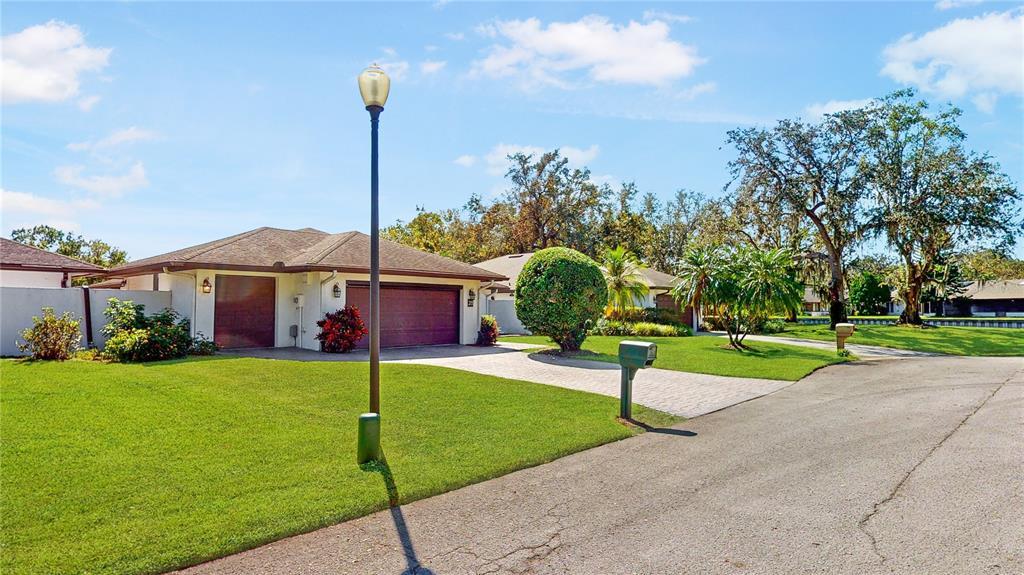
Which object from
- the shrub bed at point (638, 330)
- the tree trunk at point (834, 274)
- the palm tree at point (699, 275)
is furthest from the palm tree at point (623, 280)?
the tree trunk at point (834, 274)

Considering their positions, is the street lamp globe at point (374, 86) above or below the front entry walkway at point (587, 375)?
above

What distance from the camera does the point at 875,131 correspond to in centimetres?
2608

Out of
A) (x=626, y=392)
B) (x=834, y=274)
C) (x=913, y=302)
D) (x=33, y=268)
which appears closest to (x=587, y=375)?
(x=626, y=392)

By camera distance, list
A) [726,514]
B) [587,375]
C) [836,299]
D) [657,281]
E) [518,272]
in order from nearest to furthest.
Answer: [726,514] → [587,375] → [518,272] → [657,281] → [836,299]

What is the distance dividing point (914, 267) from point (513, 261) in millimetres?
23048

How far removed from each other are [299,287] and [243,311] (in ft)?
5.37

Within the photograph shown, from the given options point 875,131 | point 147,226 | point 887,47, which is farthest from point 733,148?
point 147,226

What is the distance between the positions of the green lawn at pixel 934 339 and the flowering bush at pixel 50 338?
85.1 feet

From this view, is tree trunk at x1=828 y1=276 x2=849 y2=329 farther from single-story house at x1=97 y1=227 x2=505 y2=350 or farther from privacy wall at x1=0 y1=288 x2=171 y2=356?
privacy wall at x1=0 y1=288 x2=171 y2=356

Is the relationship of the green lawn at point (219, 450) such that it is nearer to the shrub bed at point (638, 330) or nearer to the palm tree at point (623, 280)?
the shrub bed at point (638, 330)

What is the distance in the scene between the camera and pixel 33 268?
14.9m

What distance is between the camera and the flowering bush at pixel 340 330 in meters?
14.6

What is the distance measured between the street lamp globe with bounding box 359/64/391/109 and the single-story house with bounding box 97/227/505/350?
9471 mm

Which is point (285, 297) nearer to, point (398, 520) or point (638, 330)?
point (398, 520)
